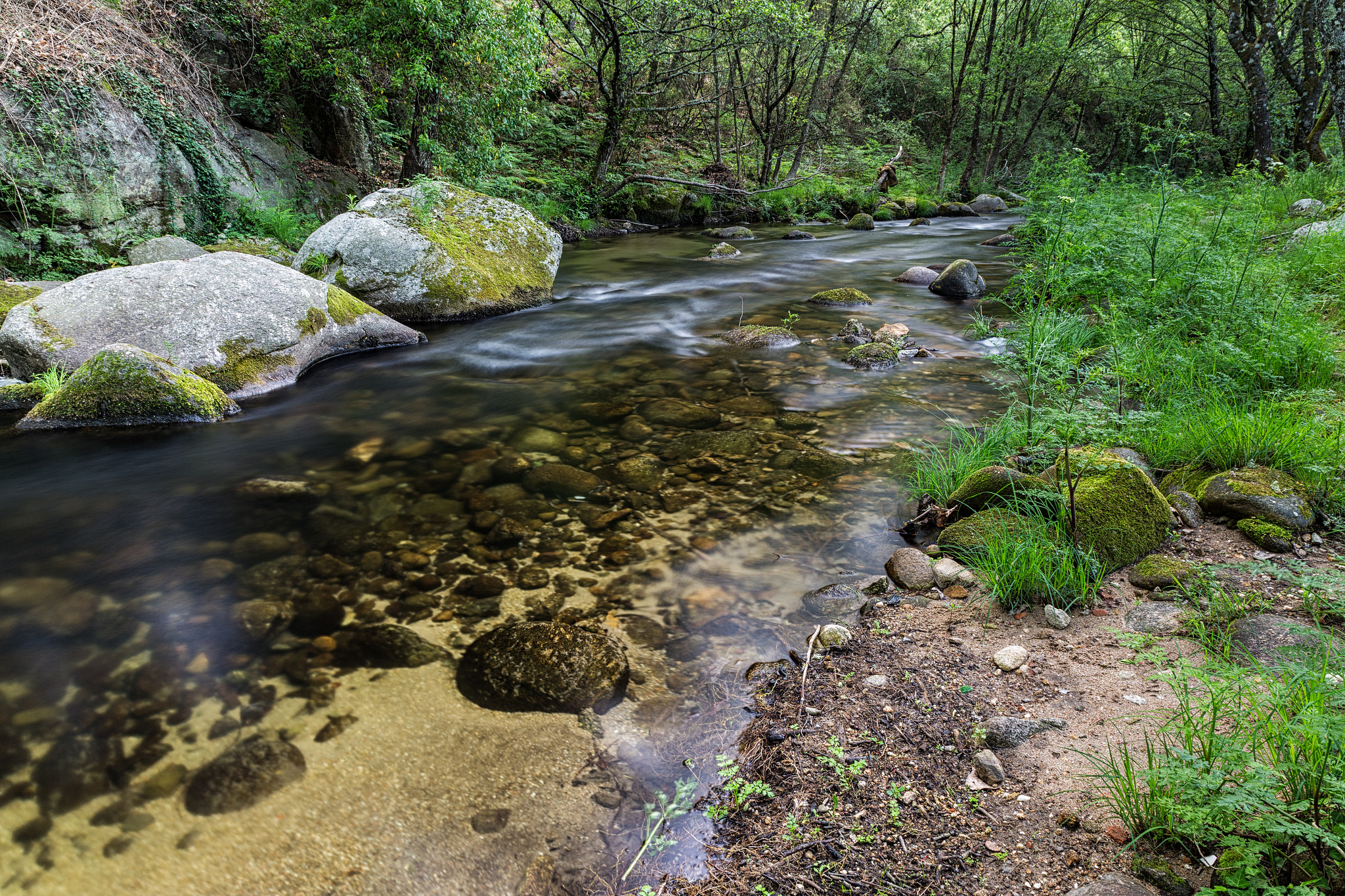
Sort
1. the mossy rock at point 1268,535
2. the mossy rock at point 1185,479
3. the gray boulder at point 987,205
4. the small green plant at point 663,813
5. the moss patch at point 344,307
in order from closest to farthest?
1. the small green plant at point 663,813
2. the mossy rock at point 1268,535
3. the mossy rock at point 1185,479
4. the moss patch at point 344,307
5. the gray boulder at point 987,205

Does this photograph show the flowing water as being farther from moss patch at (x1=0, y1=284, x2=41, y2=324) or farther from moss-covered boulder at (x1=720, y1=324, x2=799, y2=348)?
moss patch at (x1=0, y1=284, x2=41, y2=324)

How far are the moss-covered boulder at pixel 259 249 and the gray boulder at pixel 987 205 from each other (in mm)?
20616

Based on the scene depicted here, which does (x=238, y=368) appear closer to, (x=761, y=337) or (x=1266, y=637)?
(x=761, y=337)

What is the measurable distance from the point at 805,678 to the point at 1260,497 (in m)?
2.56

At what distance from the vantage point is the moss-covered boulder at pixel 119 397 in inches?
220

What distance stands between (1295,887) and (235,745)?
3.26 meters

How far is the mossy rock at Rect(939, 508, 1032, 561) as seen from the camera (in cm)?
348

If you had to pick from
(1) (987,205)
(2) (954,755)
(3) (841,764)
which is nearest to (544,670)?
(3) (841,764)

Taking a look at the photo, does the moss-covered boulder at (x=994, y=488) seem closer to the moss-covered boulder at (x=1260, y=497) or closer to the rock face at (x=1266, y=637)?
the moss-covered boulder at (x=1260, y=497)

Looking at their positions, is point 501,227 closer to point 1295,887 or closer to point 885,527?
point 885,527

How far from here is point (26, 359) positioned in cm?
611

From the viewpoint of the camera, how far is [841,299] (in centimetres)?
1021

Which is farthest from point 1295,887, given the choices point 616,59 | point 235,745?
point 616,59

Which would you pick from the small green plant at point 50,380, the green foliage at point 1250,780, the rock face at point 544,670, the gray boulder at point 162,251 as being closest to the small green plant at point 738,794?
the rock face at point 544,670
